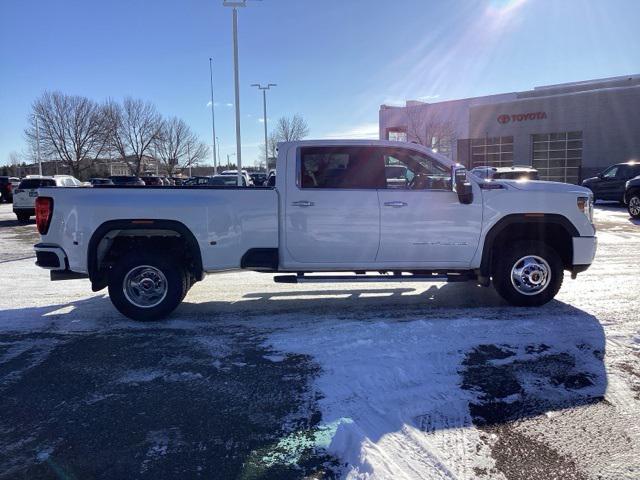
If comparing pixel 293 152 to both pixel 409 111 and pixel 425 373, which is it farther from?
pixel 409 111

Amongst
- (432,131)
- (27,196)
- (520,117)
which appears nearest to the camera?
(27,196)

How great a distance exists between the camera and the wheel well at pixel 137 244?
5.49 m

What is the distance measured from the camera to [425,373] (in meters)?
4.16

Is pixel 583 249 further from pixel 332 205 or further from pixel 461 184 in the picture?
pixel 332 205

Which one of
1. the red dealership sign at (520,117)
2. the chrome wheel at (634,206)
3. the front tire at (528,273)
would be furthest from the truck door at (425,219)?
the red dealership sign at (520,117)

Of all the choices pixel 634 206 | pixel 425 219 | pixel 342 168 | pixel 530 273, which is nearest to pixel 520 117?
pixel 634 206

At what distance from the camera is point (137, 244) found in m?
5.80

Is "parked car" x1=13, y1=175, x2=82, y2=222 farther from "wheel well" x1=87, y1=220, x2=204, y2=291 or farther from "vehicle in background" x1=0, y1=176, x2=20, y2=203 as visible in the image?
"wheel well" x1=87, y1=220, x2=204, y2=291

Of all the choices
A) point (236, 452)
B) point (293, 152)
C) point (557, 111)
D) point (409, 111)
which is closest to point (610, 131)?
point (557, 111)

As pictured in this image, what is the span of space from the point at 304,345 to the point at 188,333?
A: 135 centimetres

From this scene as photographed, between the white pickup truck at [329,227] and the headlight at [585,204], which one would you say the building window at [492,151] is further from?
the white pickup truck at [329,227]

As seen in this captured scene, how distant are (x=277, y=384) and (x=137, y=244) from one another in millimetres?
2765

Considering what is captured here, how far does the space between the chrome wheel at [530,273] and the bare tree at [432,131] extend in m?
42.1

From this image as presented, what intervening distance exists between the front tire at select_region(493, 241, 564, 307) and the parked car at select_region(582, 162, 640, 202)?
16267 millimetres
